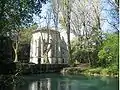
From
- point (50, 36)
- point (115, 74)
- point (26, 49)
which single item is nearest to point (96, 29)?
point (115, 74)

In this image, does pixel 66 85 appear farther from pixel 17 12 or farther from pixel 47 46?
pixel 47 46

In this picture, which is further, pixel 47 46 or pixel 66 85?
pixel 47 46

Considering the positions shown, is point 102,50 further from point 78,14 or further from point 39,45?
point 39,45

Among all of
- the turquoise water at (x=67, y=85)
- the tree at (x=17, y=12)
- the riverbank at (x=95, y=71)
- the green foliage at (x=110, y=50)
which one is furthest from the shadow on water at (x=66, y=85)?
the green foliage at (x=110, y=50)

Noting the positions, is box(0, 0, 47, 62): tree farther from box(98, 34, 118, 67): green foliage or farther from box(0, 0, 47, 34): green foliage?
box(98, 34, 118, 67): green foliage

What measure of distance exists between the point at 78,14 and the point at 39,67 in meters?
10.6

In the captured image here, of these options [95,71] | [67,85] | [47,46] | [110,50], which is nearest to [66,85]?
[67,85]

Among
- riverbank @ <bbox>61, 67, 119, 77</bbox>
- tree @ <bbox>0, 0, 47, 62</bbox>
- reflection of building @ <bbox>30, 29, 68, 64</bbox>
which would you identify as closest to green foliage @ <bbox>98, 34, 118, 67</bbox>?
riverbank @ <bbox>61, 67, 119, 77</bbox>

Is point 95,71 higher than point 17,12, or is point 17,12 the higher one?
point 17,12

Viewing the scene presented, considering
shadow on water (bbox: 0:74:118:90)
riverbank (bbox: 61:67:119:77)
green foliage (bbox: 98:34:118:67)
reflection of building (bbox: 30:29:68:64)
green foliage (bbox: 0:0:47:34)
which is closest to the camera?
green foliage (bbox: 0:0:47:34)

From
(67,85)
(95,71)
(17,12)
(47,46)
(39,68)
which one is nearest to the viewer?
(17,12)

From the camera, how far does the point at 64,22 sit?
49312 mm

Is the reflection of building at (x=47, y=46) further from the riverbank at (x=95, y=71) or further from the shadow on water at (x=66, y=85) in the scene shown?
the shadow on water at (x=66, y=85)

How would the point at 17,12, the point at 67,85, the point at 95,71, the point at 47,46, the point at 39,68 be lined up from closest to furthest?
the point at 17,12, the point at 67,85, the point at 95,71, the point at 39,68, the point at 47,46
